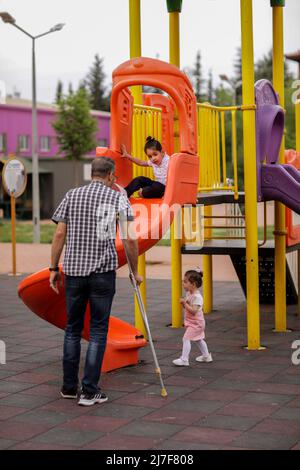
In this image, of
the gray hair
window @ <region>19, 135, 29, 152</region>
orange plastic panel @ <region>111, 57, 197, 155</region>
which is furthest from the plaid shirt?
window @ <region>19, 135, 29, 152</region>

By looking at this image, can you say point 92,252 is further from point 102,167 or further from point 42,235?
point 42,235

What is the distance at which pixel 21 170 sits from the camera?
18266mm

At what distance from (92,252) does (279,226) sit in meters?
4.63

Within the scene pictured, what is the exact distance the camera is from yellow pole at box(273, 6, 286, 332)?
35.8 ft

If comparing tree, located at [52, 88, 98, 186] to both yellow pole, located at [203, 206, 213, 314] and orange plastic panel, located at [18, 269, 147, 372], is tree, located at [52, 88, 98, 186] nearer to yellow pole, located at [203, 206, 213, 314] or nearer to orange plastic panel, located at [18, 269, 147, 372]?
yellow pole, located at [203, 206, 213, 314]

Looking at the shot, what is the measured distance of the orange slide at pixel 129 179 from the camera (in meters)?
8.63

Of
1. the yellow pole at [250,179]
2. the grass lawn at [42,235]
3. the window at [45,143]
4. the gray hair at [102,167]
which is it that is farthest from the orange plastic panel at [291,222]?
the window at [45,143]

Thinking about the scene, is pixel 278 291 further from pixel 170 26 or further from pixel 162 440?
pixel 162 440

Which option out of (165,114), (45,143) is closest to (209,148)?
(165,114)

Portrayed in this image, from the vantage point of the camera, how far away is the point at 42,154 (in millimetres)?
62875

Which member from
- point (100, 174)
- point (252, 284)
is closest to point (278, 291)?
point (252, 284)

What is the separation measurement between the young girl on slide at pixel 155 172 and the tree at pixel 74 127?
4408 cm
